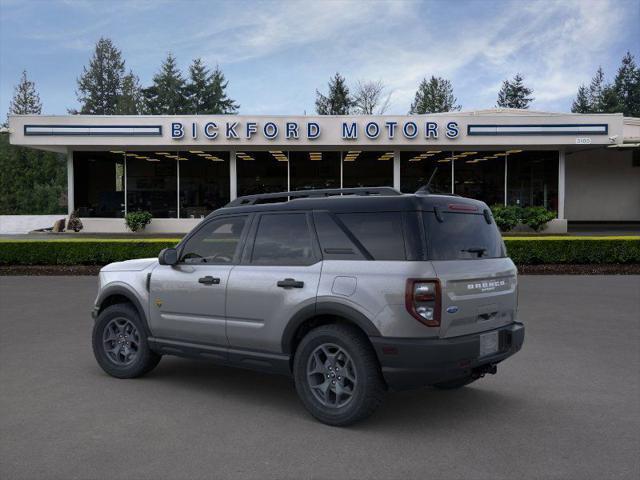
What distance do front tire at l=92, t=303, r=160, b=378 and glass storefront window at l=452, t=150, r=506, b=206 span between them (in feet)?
78.7

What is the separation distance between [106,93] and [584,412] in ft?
279

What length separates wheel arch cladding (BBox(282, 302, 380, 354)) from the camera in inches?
182

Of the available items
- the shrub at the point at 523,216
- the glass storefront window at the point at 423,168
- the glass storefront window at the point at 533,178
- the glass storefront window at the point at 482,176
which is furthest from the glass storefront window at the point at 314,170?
the glass storefront window at the point at 533,178

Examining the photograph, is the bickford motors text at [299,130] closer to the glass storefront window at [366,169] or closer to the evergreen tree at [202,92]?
the glass storefront window at [366,169]

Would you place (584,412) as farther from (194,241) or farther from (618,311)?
(618,311)

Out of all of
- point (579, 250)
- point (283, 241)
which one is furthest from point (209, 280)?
point (579, 250)

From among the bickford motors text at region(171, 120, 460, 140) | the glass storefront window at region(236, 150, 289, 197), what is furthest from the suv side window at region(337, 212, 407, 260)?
the glass storefront window at region(236, 150, 289, 197)

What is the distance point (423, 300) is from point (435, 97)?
249 ft

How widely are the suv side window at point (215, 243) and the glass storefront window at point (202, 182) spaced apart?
73.4ft

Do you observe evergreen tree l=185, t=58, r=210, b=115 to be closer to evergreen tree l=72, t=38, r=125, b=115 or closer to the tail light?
evergreen tree l=72, t=38, r=125, b=115

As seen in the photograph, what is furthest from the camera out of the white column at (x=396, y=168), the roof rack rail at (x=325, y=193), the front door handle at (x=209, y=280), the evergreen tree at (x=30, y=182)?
the evergreen tree at (x=30, y=182)

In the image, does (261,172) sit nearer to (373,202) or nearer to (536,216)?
(536,216)

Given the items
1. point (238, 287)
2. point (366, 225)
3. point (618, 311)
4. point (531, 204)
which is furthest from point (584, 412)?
point (531, 204)

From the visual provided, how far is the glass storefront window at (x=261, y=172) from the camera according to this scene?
93.1 ft
